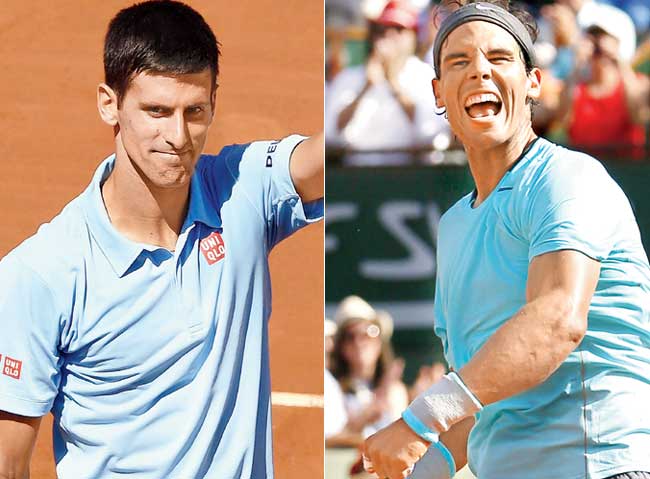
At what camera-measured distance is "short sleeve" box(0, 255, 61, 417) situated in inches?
95.3

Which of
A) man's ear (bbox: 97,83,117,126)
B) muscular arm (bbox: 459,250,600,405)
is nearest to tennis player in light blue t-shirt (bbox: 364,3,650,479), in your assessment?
muscular arm (bbox: 459,250,600,405)

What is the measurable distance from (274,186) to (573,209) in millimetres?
653

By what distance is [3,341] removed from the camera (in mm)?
2436

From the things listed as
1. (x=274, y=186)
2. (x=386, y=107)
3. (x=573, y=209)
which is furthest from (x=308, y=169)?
(x=386, y=107)

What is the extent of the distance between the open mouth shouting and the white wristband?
0.60 meters

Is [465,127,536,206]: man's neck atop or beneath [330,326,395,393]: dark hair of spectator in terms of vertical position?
atop

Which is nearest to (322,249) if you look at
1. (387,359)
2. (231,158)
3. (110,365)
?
(231,158)

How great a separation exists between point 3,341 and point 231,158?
0.58 m

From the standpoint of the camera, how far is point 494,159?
8.13 feet

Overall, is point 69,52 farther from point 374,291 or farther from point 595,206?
point 374,291

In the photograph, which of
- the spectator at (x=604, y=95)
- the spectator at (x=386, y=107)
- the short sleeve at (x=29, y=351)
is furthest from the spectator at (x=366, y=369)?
the short sleeve at (x=29, y=351)

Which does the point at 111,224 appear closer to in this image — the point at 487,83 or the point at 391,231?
the point at 487,83

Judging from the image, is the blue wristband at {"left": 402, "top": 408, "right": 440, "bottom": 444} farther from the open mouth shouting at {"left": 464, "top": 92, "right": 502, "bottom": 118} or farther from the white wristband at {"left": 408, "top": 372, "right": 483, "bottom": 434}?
the open mouth shouting at {"left": 464, "top": 92, "right": 502, "bottom": 118}

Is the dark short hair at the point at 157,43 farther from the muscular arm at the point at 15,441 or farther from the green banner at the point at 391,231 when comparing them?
the green banner at the point at 391,231
